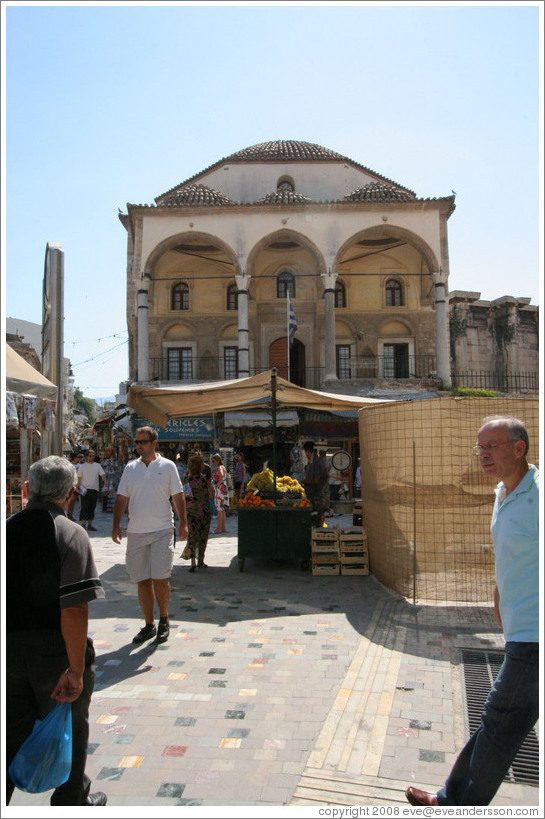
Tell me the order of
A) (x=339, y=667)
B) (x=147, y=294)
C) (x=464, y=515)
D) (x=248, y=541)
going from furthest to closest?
(x=147, y=294), (x=248, y=541), (x=464, y=515), (x=339, y=667)

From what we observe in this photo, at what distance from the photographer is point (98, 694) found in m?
3.95

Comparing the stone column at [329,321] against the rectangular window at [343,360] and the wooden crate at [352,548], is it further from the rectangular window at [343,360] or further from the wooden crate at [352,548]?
the wooden crate at [352,548]

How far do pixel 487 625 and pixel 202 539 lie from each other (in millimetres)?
4096

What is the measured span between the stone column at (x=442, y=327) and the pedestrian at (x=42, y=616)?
831 inches

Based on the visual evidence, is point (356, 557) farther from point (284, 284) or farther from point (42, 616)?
point (284, 284)

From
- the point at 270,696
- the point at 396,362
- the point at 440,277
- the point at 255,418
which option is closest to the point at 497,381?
the point at 396,362

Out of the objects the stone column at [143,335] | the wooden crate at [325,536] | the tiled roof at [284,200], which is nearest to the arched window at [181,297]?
the stone column at [143,335]

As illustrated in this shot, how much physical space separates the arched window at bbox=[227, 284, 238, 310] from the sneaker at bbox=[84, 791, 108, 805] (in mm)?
→ 22875

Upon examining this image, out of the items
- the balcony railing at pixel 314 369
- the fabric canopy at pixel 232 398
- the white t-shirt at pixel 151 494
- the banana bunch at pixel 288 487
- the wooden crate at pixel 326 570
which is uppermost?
the balcony railing at pixel 314 369

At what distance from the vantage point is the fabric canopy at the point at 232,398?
796 centimetres

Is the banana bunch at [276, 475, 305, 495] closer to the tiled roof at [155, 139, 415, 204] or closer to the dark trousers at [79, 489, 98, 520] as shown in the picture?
the dark trousers at [79, 489, 98, 520]

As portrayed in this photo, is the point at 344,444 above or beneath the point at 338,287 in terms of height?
beneath

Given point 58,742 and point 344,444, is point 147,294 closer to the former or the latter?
point 344,444

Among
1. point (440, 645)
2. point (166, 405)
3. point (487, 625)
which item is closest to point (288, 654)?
point (440, 645)
